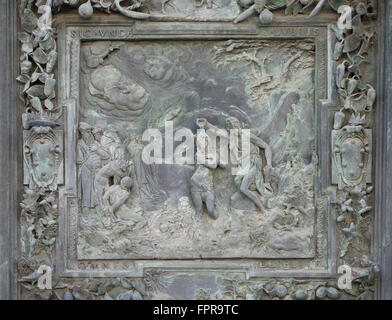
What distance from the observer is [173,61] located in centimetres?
880

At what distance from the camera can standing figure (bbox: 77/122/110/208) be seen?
8.65 metres

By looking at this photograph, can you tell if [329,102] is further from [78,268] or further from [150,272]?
[78,268]

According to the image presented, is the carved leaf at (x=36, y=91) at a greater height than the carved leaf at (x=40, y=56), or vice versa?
the carved leaf at (x=40, y=56)

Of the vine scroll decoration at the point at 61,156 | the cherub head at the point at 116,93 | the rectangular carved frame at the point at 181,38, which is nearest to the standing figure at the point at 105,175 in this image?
the rectangular carved frame at the point at 181,38

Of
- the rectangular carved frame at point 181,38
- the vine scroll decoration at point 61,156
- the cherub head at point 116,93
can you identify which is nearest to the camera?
the vine scroll decoration at point 61,156

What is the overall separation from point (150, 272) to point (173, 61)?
8.12ft

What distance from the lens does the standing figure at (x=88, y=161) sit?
8.65m

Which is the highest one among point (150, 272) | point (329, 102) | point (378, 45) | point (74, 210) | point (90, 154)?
point (378, 45)

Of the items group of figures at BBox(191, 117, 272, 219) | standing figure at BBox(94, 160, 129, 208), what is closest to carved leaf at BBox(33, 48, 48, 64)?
standing figure at BBox(94, 160, 129, 208)

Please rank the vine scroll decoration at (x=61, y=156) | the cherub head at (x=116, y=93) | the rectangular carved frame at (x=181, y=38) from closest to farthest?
the vine scroll decoration at (x=61, y=156)
the rectangular carved frame at (x=181, y=38)
the cherub head at (x=116, y=93)

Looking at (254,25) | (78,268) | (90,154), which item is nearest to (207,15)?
(254,25)

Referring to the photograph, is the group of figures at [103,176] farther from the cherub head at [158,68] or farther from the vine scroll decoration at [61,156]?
the cherub head at [158,68]

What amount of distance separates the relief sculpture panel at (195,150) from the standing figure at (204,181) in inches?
0.5

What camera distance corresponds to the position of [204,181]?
8.60 m
